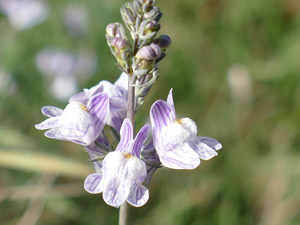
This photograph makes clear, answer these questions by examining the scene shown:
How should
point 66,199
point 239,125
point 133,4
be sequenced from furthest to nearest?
1. point 239,125
2. point 66,199
3. point 133,4

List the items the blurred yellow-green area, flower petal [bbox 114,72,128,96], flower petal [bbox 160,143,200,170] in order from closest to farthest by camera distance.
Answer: flower petal [bbox 160,143,200,170] → flower petal [bbox 114,72,128,96] → the blurred yellow-green area

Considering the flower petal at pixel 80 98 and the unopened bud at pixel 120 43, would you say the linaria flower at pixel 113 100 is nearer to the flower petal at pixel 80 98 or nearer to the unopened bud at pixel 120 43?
the flower petal at pixel 80 98

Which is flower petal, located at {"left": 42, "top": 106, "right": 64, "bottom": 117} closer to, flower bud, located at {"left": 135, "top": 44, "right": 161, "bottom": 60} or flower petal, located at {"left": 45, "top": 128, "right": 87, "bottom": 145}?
flower petal, located at {"left": 45, "top": 128, "right": 87, "bottom": 145}

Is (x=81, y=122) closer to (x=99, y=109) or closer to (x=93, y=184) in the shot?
(x=99, y=109)

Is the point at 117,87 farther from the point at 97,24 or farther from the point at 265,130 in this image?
the point at 97,24

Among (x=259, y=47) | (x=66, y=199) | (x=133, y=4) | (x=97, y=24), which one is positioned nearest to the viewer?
(x=133, y=4)

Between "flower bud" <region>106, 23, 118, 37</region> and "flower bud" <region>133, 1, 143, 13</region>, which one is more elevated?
"flower bud" <region>133, 1, 143, 13</region>

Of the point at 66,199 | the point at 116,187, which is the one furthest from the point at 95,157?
the point at 66,199

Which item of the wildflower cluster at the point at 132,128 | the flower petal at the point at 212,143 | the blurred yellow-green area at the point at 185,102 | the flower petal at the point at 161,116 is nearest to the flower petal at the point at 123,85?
the wildflower cluster at the point at 132,128

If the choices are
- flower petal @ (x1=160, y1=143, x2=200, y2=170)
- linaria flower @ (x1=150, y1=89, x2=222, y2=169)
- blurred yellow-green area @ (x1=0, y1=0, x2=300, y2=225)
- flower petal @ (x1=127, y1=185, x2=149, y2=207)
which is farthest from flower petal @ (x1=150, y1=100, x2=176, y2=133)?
blurred yellow-green area @ (x1=0, y1=0, x2=300, y2=225)
